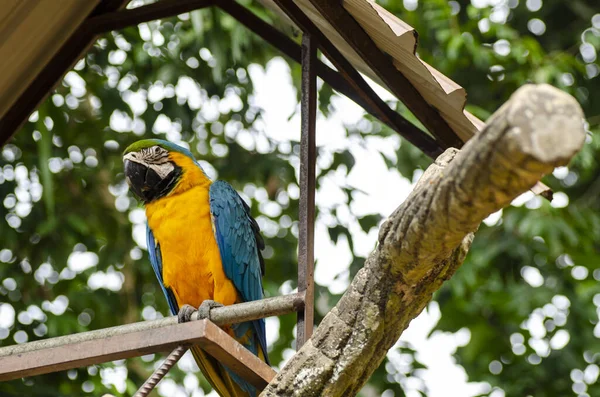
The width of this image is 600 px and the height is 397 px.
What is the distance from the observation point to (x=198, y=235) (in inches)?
120

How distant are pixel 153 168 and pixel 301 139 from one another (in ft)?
2.97

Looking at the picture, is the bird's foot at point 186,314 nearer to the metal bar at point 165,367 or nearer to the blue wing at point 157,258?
the metal bar at point 165,367

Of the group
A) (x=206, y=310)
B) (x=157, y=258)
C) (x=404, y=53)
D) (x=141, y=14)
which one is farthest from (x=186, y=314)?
(x=141, y=14)

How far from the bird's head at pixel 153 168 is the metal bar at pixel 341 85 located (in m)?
0.58

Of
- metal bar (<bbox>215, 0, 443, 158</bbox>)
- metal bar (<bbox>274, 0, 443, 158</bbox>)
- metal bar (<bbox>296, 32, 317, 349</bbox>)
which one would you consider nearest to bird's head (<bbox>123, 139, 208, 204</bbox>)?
metal bar (<bbox>215, 0, 443, 158</bbox>)

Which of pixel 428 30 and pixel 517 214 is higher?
pixel 428 30

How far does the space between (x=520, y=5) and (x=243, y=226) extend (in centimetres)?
377

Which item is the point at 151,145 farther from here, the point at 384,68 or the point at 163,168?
the point at 384,68

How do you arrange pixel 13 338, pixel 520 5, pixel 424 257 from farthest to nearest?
Result: pixel 520 5 → pixel 13 338 → pixel 424 257

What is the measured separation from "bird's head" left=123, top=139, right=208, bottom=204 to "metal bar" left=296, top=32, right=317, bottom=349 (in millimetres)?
881

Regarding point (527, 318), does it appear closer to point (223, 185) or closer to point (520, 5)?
point (520, 5)

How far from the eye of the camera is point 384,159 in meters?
4.92

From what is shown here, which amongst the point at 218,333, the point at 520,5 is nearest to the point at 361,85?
the point at 218,333

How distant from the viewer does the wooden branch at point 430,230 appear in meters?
1.34
